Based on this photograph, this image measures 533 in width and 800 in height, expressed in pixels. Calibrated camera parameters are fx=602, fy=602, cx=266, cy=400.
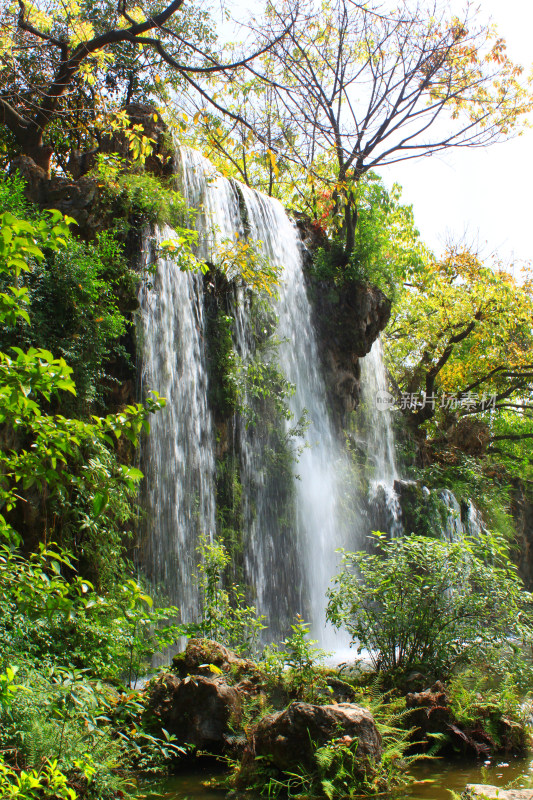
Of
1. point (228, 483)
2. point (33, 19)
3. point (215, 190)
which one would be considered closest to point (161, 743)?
point (228, 483)

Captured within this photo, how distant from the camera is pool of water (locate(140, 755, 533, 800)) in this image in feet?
13.2

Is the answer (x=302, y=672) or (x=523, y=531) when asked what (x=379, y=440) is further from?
(x=302, y=672)

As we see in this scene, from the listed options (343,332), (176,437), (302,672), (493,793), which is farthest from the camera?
(343,332)

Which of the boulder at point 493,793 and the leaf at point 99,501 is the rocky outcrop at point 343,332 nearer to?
the boulder at point 493,793

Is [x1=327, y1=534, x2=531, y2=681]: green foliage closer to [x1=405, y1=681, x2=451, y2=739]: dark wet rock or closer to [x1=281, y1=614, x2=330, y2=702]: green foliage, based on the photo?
[x1=405, y1=681, x2=451, y2=739]: dark wet rock

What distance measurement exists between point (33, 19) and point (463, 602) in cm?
1219

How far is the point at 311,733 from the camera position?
414cm

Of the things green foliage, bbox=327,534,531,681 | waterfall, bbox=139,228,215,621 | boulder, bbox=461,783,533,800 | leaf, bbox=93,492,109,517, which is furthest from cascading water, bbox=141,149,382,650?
leaf, bbox=93,492,109,517

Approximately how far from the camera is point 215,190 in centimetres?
1140

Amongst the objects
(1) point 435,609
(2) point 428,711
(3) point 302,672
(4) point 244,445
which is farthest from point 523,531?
(3) point 302,672

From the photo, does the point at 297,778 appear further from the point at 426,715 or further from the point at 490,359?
the point at 490,359

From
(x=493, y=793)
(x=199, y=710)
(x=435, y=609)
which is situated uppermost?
(x=435, y=609)

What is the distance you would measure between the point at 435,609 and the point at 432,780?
191 centimetres

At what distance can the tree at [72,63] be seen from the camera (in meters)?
8.94
